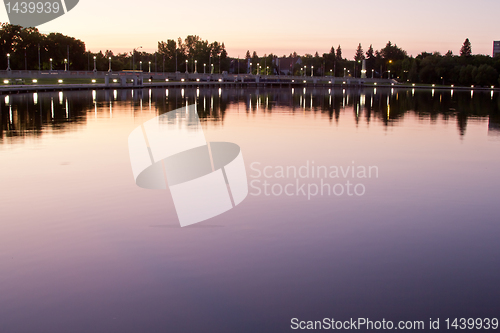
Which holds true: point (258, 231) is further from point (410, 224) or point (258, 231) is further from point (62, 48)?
point (62, 48)

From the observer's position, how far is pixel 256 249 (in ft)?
23.4
